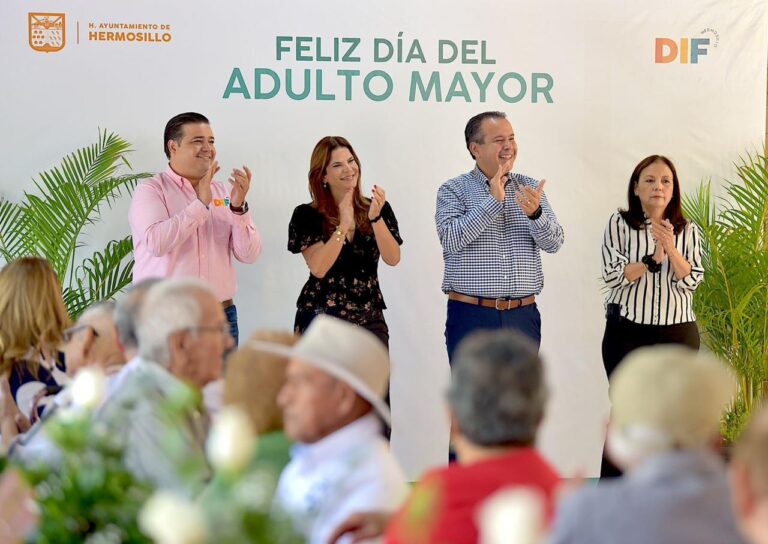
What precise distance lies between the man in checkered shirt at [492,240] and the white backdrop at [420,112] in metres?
0.69

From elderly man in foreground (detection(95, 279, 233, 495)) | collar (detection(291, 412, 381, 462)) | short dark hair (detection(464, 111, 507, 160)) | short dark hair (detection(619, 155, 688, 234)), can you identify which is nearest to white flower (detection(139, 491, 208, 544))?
collar (detection(291, 412, 381, 462))

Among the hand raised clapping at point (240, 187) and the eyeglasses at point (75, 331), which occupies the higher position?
the hand raised clapping at point (240, 187)

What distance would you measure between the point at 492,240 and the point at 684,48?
1.92 m

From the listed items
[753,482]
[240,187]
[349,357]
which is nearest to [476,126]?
[240,187]

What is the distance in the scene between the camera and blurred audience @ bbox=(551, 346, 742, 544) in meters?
2.03

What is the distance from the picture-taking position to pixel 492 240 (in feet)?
21.2

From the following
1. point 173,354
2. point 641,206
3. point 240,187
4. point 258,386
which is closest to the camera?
point 258,386

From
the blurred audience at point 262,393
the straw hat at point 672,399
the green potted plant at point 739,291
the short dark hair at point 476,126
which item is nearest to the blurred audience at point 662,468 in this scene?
the straw hat at point 672,399

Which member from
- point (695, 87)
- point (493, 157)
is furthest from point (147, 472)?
point (695, 87)

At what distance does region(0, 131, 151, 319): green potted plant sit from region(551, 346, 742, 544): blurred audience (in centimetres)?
474

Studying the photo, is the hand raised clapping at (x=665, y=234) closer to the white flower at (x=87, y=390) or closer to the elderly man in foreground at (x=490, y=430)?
the elderly man in foreground at (x=490, y=430)

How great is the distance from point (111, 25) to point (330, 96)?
1.32 metres

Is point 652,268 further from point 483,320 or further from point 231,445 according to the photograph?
point 231,445

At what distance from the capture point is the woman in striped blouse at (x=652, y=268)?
21.1ft
